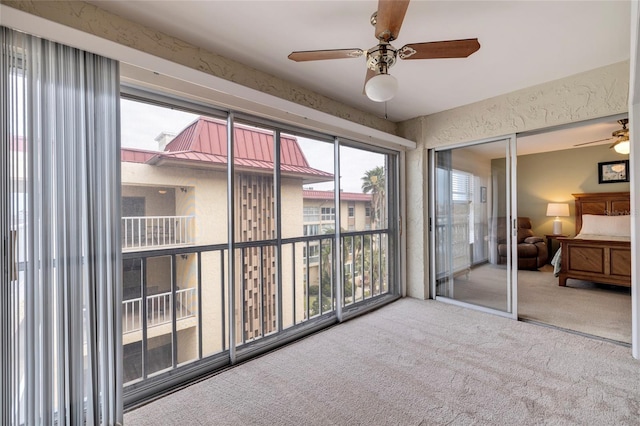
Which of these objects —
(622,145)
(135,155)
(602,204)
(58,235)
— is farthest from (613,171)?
(58,235)

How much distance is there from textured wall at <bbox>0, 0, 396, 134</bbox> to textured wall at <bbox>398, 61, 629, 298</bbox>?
1.57m

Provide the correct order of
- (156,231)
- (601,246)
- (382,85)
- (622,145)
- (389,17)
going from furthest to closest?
(601,246)
(622,145)
(156,231)
(382,85)
(389,17)

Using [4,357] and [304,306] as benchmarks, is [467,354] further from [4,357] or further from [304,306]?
[4,357]

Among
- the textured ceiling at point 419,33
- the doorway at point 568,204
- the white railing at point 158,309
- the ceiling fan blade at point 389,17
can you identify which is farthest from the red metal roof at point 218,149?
the doorway at point 568,204

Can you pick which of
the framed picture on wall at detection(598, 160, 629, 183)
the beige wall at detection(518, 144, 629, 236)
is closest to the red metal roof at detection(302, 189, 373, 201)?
the beige wall at detection(518, 144, 629, 236)

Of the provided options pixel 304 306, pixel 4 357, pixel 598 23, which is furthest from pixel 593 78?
pixel 4 357

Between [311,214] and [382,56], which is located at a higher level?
[382,56]

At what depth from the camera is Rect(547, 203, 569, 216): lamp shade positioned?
5750 millimetres

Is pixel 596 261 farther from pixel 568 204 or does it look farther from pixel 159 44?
pixel 159 44

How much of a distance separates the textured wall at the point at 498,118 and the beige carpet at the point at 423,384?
1.35 meters

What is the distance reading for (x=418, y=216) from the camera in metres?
3.92

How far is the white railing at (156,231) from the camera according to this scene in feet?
6.40

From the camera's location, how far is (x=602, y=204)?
540 centimetres

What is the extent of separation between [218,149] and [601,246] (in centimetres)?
530
